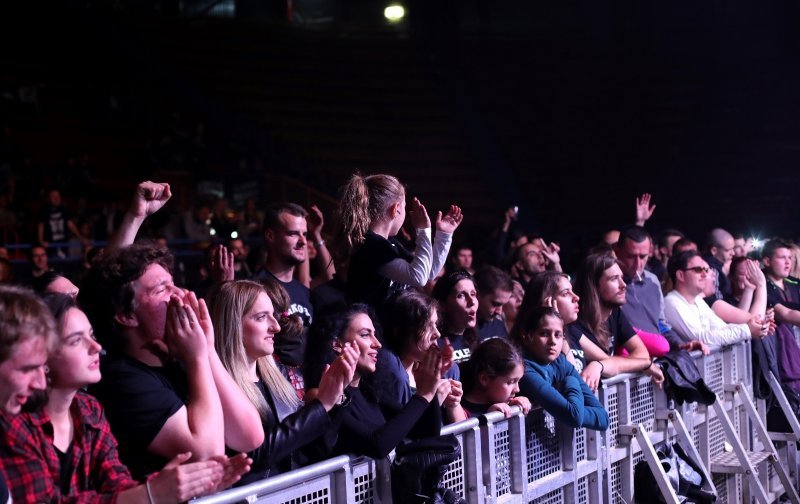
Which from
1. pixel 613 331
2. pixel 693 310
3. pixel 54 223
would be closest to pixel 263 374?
pixel 613 331

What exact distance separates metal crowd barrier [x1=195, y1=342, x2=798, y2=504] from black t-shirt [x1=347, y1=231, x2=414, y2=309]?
0.64 meters

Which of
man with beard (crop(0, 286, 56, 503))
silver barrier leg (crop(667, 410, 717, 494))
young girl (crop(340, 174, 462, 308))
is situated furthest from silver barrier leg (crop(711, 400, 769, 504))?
man with beard (crop(0, 286, 56, 503))

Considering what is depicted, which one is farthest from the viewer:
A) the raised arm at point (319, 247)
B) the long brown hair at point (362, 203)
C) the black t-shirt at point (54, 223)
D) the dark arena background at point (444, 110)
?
the dark arena background at point (444, 110)

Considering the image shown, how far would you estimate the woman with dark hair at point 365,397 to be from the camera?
281cm

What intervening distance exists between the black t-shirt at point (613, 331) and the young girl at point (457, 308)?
619 mm

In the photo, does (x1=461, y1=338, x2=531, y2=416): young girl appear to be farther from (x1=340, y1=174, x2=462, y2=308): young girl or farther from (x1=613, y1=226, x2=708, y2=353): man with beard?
(x1=613, y1=226, x2=708, y2=353): man with beard

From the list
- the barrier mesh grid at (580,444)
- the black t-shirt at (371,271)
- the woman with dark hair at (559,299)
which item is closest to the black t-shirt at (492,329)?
the woman with dark hair at (559,299)

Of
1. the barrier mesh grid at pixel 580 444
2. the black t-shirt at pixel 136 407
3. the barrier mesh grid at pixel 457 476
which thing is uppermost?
the black t-shirt at pixel 136 407

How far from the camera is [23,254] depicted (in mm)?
9289

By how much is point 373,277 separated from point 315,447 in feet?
3.29

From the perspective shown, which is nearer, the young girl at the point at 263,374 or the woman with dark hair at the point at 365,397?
the young girl at the point at 263,374

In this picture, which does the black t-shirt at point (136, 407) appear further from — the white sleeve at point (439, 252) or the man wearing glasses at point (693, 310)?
the man wearing glasses at point (693, 310)

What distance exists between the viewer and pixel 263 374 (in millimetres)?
2830

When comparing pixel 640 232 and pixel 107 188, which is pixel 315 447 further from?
pixel 107 188
